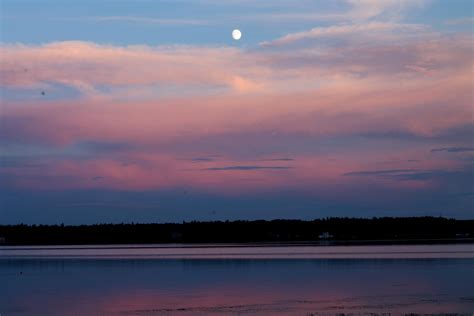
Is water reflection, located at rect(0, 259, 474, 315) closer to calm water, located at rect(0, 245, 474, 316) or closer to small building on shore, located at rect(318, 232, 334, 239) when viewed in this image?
calm water, located at rect(0, 245, 474, 316)

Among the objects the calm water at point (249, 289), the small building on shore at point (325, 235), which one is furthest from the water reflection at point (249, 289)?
the small building on shore at point (325, 235)

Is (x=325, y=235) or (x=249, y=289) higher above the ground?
(x=325, y=235)

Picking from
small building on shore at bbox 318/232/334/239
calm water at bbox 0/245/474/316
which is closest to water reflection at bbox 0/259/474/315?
calm water at bbox 0/245/474/316

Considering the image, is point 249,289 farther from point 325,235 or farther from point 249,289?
point 325,235

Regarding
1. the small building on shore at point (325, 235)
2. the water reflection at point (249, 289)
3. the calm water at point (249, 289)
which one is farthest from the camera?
the small building on shore at point (325, 235)

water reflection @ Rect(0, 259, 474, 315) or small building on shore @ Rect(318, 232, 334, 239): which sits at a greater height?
small building on shore @ Rect(318, 232, 334, 239)

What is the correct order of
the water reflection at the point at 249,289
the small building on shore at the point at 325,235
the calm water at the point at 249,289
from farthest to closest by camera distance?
the small building on shore at the point at 325,235, the water reflection at the point at 249,289, the calm water at the point at 249,289

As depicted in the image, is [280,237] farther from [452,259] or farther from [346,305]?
[346,305]

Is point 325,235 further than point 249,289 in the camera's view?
Yes

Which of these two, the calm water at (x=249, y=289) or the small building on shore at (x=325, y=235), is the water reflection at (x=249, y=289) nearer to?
the calm water at (x=249, y=289)

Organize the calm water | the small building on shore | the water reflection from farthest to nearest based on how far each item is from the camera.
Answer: the small building on shore < the water reflection < the calm water

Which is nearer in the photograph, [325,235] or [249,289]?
[249,289]

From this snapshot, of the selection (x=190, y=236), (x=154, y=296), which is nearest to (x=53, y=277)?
(x=154, y=296)

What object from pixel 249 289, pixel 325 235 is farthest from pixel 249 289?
pixel 325 235
